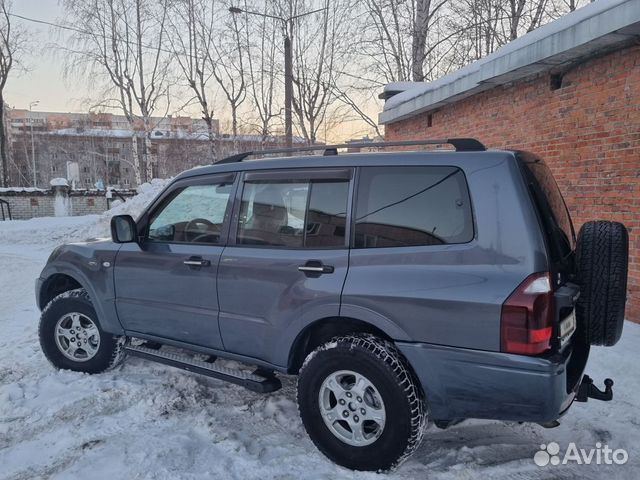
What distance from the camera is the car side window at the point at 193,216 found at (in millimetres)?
3293

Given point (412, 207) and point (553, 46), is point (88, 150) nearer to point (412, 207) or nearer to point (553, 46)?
point (553, 46)

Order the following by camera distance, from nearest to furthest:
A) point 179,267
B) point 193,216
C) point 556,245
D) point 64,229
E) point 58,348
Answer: point 556,245
point 179,267
point 193,216
point 58,348
point 64,229

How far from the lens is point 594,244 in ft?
8.14

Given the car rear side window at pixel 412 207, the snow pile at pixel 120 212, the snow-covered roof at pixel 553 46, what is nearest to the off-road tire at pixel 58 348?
the car rear side window at pixel 412 207

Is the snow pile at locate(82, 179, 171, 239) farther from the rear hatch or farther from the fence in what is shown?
the rear hatch

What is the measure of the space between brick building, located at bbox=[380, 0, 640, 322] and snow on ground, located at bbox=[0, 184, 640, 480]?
203 centimetres

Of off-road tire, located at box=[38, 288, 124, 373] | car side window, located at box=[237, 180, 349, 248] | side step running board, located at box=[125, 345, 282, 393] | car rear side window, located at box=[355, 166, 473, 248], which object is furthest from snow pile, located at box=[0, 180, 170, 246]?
car rear side window, located at box=[355, 166, 473, 248]

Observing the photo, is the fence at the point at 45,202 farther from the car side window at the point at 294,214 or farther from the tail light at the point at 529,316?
the tail light at the point at 529,316

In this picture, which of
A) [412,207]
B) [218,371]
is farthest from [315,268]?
[218,371]

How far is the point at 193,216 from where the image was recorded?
345 centimetres

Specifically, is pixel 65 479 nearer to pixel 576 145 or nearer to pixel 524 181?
pixel 524 181

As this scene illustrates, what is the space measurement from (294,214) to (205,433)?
157 centimetres

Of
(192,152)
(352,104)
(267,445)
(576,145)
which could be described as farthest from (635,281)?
(192,152)

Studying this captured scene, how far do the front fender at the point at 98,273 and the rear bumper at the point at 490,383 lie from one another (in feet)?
8.18
